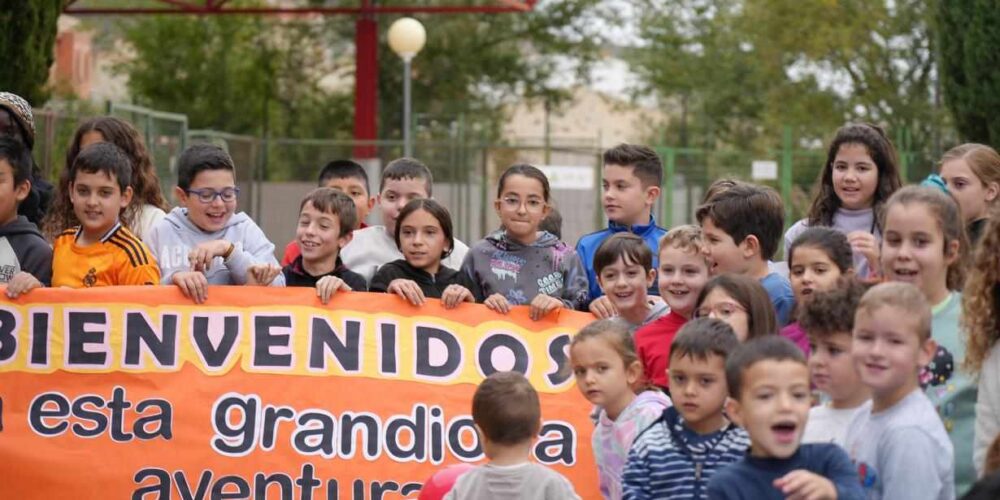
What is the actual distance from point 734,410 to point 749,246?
2144mm

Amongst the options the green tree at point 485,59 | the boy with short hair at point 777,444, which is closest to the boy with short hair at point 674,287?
the boy with short hair at point 777,444

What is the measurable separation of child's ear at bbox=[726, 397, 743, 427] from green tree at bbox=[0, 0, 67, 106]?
42.5ft

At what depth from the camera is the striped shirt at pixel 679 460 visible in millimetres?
4957

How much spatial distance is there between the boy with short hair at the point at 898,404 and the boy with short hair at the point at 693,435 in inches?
17.7

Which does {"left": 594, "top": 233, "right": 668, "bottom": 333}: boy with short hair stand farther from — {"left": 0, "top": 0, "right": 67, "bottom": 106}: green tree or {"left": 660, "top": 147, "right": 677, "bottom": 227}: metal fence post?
{"left": 660, "top": 147, "right": 677, "bottom": 227}: metal fence post

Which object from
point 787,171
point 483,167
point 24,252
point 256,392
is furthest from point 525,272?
point 787,171

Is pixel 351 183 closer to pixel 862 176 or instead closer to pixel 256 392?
pixel 256 392

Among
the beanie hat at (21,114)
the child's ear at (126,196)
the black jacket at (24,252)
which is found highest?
the beanie hat at (21,114)

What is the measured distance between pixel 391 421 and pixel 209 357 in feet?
2.89

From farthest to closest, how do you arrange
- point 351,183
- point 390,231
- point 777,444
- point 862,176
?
1. point 351,183
2. point 390,231
3. point 862,176
4. point 777,444

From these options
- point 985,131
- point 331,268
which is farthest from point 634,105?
point 331,268

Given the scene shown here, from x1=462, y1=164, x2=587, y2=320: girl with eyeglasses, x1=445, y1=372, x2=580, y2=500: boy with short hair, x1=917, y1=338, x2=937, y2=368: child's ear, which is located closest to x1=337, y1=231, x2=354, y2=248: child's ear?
x1=462, y1=164, x2=587, y2=320: girl with eyeglasses

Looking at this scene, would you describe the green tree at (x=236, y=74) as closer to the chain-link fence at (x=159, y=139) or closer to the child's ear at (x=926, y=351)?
the chain-link fence at (x=159, y=139)

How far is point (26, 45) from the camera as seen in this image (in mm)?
16375
